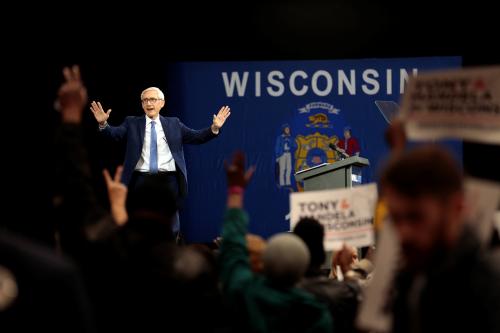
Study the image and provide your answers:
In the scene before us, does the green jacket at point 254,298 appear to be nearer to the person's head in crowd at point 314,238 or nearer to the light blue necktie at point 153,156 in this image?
the person's head in crowd at point 314,238

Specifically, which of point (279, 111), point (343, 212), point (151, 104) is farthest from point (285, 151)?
point (343, 212)

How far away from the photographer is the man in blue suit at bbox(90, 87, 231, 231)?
7570 millimetres

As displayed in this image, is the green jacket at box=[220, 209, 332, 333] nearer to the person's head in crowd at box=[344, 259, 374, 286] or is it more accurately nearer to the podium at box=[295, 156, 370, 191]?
the person's head in crowd at box=[344, 259, 374, 286]

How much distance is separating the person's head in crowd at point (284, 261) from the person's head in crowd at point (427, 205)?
3.61 feet

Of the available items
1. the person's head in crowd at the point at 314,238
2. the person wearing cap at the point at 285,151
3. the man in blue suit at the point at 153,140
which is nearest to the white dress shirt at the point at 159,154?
the man in blue suit at the point at 153,140

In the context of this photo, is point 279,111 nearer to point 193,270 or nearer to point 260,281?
point 260,281

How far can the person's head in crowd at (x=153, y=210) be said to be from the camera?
2.54m

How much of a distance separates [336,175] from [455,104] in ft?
11.8

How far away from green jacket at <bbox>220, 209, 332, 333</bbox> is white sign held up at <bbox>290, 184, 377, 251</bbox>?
31.8 inches

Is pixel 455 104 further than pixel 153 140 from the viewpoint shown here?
No

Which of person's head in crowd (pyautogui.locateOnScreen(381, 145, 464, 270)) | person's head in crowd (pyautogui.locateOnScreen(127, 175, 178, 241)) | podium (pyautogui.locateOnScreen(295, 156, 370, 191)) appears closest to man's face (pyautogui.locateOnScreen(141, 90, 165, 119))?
podium (pyautogui.locateOnScreen(295, 156, 370, 191))

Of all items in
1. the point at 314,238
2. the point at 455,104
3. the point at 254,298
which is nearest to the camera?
the point at 455,104

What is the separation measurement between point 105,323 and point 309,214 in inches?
55.7

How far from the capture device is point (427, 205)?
1.65 metres
